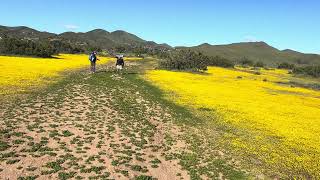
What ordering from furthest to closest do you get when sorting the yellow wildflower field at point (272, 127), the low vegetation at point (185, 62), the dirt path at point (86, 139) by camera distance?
the low vegetation at point (185, 62)
the yellow wildflower field at point (272, 127)
the dirt path at point (86, 139)

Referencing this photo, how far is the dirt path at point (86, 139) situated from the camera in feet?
46.3

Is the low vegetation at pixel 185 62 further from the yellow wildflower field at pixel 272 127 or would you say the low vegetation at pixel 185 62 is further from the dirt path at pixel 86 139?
the dirt path at pixel 86 139

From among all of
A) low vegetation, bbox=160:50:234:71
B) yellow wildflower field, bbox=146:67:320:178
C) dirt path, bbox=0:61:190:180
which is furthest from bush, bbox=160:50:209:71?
dirt path, bbox=0:61:190:180

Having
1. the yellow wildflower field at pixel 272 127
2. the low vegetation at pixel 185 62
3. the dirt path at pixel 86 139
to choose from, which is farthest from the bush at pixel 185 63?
the dirt path at pixel 86 139

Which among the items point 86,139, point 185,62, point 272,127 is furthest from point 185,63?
point 86,139

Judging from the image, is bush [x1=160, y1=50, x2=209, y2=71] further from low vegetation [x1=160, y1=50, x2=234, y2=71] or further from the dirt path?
the dirt path

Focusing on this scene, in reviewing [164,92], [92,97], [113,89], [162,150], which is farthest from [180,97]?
[162,150]

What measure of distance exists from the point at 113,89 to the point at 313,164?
2015 centimetres

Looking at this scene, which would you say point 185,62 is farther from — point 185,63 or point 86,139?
point 86,139

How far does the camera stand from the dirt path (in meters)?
14.1

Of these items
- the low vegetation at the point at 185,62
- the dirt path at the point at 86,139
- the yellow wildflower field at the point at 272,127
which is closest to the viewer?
the dirt path at the point at 86,139

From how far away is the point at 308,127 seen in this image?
25.7 m

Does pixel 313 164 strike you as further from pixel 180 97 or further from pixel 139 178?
pixel 180 97

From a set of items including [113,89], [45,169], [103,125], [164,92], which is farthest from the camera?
[164,92]
